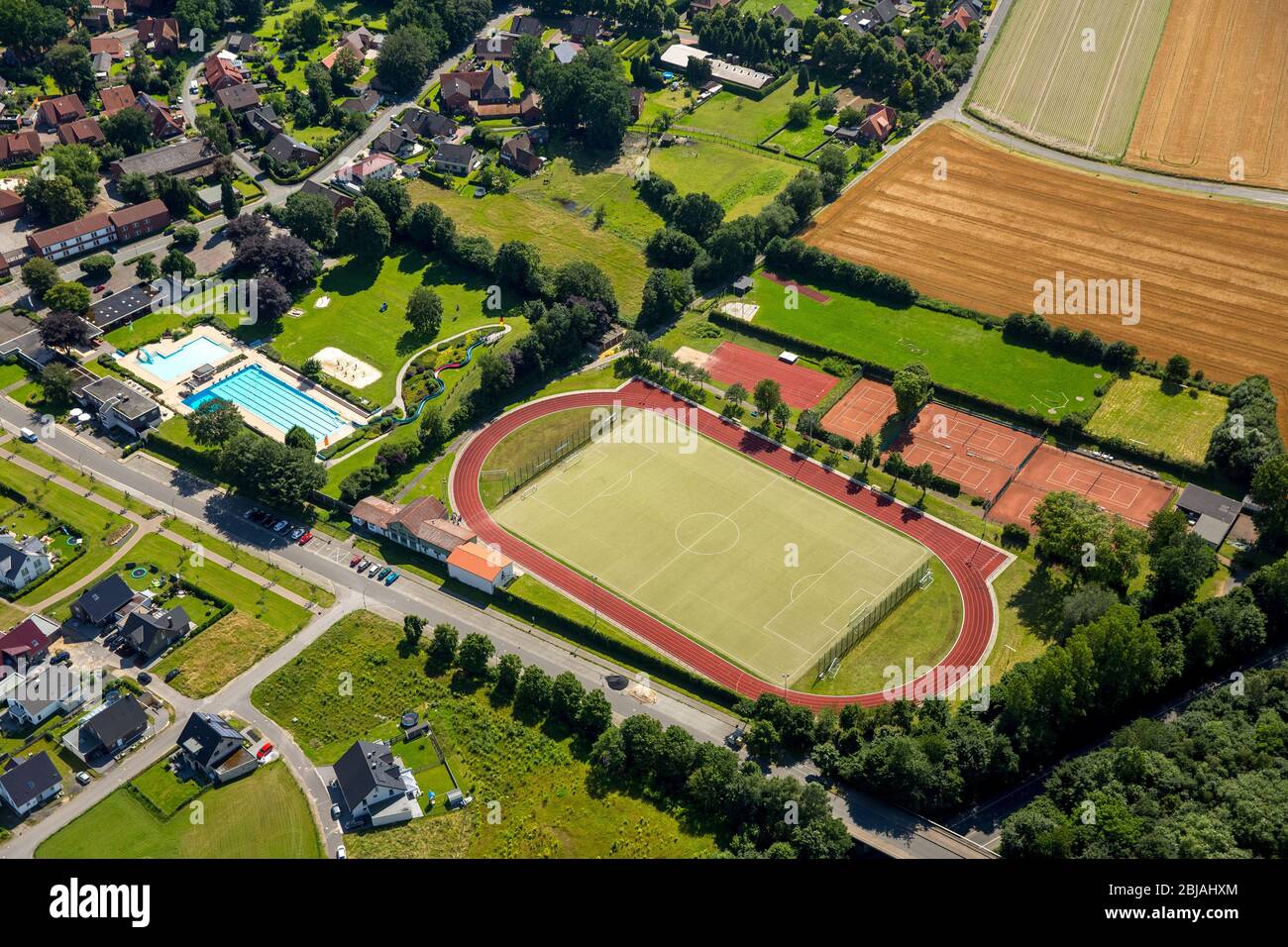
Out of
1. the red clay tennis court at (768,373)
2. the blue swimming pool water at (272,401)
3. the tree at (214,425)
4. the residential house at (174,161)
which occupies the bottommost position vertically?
the blue swimming pool water at (272,401)

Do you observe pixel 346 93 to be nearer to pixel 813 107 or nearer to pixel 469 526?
pixel 813 107

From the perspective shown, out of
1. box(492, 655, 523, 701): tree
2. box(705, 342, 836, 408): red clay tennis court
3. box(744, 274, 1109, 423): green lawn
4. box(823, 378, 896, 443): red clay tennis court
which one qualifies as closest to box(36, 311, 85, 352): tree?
box(492, 655, 523, 701): tree

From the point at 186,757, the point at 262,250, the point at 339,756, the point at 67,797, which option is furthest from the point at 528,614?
the point at 262,250

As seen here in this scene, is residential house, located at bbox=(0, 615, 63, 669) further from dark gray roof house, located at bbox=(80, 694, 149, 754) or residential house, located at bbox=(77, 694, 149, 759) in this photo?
dark gray roof house, located at bbox=(80, 694, 149, 754)

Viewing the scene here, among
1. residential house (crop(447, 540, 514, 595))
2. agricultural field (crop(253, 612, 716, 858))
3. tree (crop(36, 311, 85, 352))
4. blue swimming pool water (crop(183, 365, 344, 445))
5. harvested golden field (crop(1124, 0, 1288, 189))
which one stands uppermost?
harvested golden field (crop(1124, 0, 1288, 189))

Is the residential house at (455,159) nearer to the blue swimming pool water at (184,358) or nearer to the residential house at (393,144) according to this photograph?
the residential house at (393,144)

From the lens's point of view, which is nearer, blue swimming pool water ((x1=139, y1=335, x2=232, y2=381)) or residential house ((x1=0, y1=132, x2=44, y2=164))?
blue swimming pool water ((x1=139, y1=335, x2=232, y2=381))

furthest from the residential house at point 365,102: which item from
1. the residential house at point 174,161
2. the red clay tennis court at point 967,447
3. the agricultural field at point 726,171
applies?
the red clay tennis court at point 967,447
